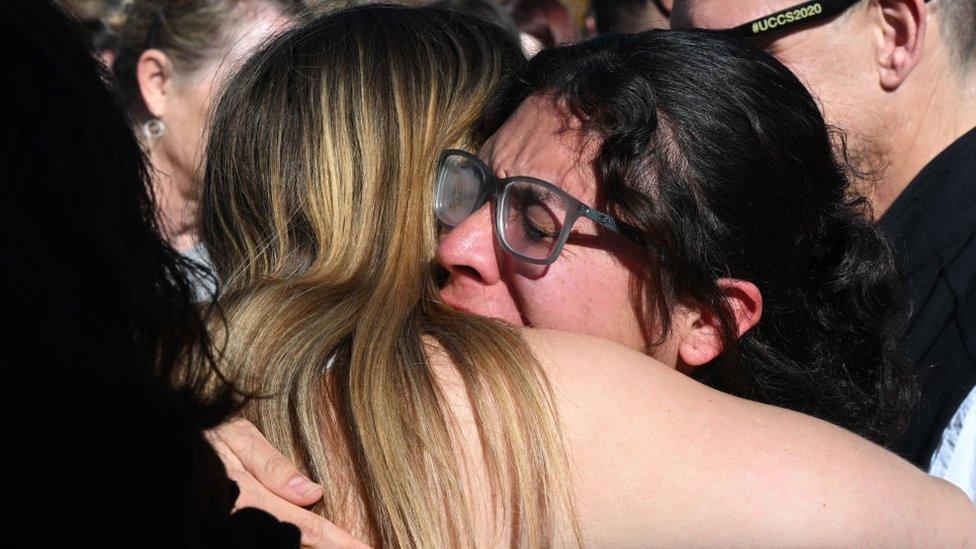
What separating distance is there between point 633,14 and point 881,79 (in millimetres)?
1151

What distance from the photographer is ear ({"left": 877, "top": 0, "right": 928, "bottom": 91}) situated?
2.54 m

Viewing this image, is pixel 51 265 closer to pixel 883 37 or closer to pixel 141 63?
pixel 883 37

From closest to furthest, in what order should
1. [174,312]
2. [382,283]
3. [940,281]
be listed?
[174,312] → [382,283] → [940,281]

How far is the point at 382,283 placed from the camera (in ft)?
5.68

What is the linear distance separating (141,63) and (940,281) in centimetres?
319

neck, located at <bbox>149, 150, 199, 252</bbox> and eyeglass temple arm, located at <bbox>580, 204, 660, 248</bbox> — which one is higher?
eyeglass temple arm, located at <bbox>580, 204, 660, 248</bbox>

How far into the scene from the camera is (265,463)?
1433mm

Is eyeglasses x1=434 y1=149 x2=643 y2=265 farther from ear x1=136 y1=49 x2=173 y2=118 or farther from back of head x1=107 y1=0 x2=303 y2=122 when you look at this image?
ear x1=136 y1=49 x2=173 y2=118

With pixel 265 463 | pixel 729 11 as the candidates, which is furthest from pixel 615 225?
pixel 729 11

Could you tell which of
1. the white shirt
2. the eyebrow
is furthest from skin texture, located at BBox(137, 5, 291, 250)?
the white shirt

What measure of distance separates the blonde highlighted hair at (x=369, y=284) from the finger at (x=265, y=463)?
0.03m

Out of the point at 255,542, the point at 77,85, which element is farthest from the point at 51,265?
the point at 255,542

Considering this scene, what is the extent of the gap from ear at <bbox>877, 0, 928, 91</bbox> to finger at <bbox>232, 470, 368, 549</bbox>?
1970 mm

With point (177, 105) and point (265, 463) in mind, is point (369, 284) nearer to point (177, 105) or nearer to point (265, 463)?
point (265, 463)
